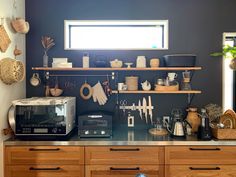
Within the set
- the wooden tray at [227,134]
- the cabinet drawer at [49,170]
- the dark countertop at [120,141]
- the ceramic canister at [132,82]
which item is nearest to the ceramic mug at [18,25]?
the dark countertop at [120,141]

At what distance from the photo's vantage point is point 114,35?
3.11 metres

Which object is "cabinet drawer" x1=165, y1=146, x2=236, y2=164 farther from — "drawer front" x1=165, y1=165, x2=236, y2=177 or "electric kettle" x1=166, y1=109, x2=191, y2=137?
"electric kettle" x1=166, y1=109, x2=191, y2=137

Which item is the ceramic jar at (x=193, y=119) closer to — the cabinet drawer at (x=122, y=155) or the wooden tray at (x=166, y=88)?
the wooden tray at (x=166, y=88)

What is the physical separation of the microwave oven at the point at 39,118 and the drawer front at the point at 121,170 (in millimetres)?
443

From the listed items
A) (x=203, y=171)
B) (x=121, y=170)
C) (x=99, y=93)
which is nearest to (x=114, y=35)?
(x=99, y=93)

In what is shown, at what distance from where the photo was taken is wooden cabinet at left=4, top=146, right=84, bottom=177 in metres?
2.36

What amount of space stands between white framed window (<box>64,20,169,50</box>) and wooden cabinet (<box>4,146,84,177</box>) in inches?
51.1

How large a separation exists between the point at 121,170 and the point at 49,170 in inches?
26.9

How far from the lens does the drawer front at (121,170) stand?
7.72 ft

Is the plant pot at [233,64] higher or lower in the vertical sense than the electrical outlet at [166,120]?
higher

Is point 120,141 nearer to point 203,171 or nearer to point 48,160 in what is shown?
point 48,160

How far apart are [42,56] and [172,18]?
5.33ft

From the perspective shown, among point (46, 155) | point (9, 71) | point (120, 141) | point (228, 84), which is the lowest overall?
point (46, 155)

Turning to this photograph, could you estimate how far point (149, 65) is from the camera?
298 cm
